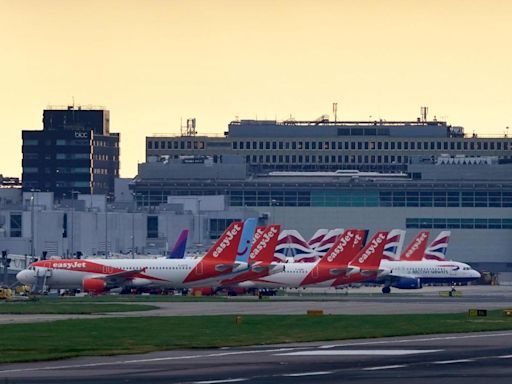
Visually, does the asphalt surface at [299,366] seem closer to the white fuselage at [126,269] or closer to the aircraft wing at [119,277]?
the white fuselage at [126,269]

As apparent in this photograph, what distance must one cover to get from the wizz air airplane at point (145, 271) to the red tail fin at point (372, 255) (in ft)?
70.7

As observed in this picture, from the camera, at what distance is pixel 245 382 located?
5159 centimetres

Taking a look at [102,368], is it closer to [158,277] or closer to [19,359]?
[19,359]

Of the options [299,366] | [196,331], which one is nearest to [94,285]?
[196,331]

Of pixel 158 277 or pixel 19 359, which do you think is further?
pixel 158 277

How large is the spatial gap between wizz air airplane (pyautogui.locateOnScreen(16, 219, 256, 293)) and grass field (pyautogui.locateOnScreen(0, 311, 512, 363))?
60.7 m

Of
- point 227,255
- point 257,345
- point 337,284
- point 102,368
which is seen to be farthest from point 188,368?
point 337,284

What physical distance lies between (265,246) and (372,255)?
13.9 m

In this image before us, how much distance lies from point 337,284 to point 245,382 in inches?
4857

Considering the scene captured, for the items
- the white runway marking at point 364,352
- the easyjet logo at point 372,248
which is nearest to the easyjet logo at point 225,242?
the easyjet logo at point 372,248

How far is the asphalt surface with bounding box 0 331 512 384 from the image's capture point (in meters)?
52.9

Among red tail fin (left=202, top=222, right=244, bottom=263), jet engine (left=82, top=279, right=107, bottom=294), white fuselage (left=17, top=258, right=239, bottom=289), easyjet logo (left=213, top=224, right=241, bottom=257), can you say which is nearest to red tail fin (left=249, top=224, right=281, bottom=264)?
red tail fin (left=202, top=222, right=244, bottom=263)

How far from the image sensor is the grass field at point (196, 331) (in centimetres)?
6838

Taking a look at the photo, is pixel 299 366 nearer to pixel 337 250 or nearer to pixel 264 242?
pixel 264 242
